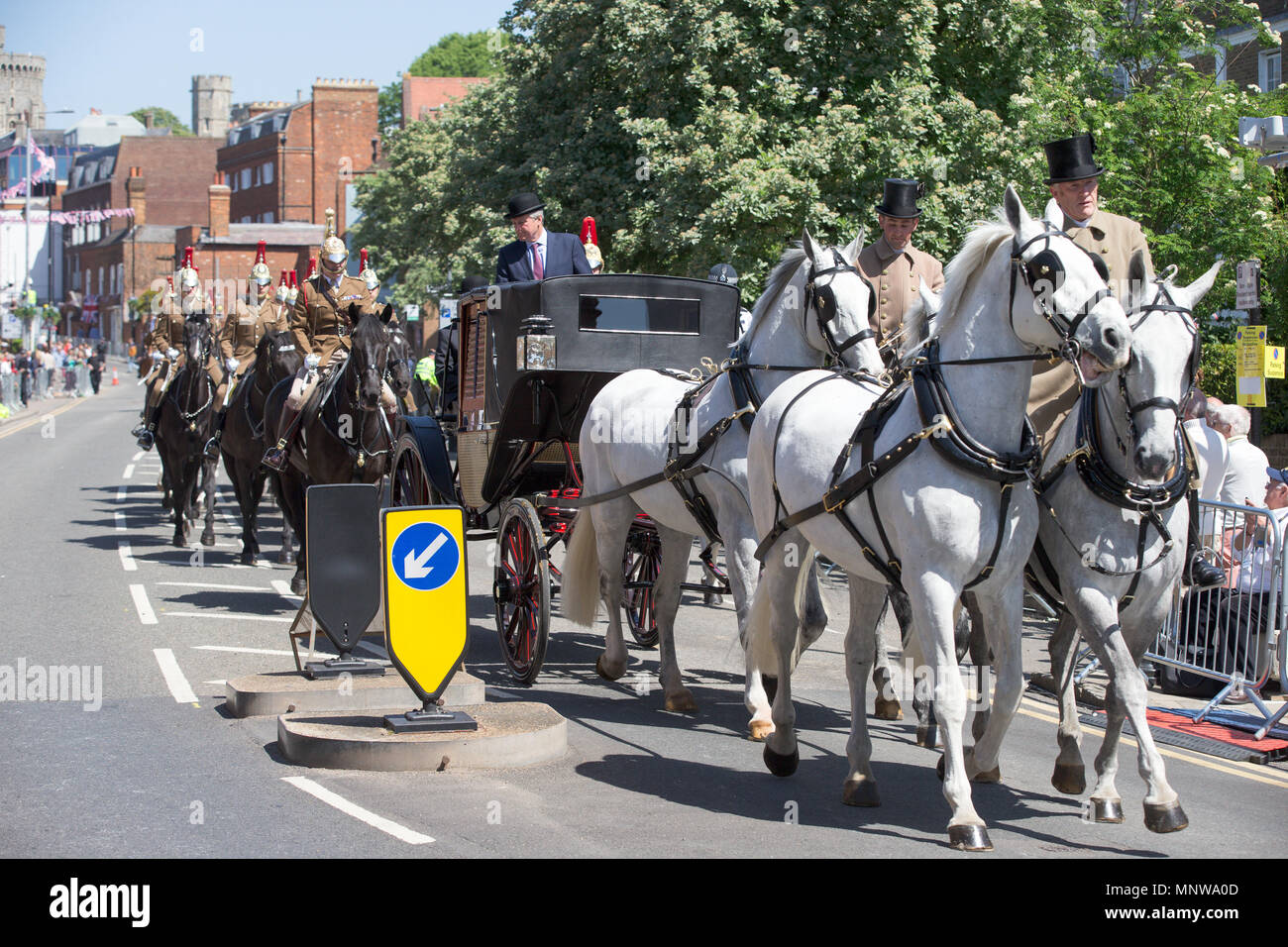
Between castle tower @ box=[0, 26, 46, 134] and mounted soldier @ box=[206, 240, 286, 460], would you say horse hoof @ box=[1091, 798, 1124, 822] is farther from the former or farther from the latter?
castle tower @ box=[0, 26, 46, 134]

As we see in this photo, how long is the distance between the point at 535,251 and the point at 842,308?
14.2 ft

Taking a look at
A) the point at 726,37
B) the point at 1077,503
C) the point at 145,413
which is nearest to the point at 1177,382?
the point at 1077,503

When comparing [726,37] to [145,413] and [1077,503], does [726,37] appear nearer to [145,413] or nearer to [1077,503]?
[145,413]

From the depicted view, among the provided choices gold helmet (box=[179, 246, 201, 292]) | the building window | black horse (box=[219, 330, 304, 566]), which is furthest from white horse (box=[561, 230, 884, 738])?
the building window

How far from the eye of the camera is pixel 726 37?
2075 centimetres

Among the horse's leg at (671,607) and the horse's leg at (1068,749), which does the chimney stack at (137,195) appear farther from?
the horse's leg at (1068,749)

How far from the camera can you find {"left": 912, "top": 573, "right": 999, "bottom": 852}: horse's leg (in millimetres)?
5919

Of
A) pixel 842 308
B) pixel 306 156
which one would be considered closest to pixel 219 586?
pixel 842 308

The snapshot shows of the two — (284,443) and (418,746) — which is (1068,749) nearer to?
(418,746)

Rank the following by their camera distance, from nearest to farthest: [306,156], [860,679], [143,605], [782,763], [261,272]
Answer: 1. [860,679]
2. [782,763]
3. [143,605]
4. [261,272]
5. [306,156]

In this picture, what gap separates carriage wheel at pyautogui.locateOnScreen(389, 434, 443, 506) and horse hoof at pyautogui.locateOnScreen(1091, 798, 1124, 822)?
19.1 feet

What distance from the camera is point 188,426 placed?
1805 cm

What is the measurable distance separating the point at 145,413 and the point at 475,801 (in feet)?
51.0

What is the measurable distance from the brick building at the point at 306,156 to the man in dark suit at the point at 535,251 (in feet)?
243
